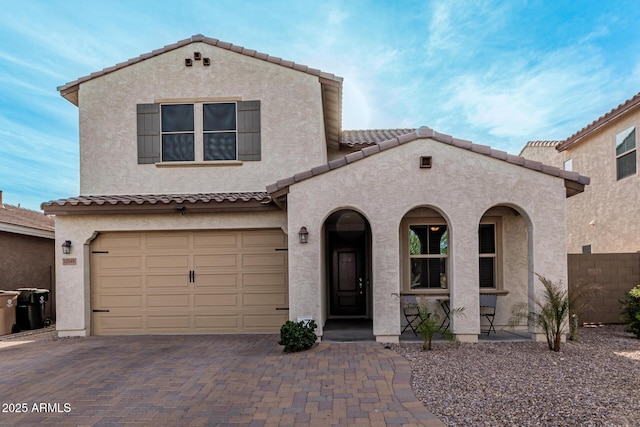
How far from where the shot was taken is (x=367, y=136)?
46.9ft

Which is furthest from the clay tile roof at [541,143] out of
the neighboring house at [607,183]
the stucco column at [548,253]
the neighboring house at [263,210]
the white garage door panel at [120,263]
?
the white garage door panel at [120,263]

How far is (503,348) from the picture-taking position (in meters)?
7.62

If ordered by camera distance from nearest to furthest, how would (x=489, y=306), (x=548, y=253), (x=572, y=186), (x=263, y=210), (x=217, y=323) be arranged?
(x=548, y=253)
(x=572, y=186)
(x=489, y=306)
(x=263, y=210)
(x=217, y=323)

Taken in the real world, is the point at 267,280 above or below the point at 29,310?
above

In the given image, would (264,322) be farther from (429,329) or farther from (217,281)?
(429,329)

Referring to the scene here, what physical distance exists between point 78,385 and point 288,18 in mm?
11451

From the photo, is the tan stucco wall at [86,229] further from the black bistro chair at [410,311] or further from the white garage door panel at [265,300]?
the black bistro chair at [410,311]

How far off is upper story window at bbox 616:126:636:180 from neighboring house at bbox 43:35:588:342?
6284mm

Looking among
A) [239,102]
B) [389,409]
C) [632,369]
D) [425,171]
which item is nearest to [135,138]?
[239,102]

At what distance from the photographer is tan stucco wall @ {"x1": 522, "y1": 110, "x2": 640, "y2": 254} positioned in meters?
12.3

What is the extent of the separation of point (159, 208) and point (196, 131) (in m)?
2.61

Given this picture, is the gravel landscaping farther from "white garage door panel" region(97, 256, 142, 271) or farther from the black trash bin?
the black trash bin

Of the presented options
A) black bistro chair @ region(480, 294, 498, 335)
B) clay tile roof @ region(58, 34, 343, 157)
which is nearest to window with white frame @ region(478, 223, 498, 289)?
black bistro chair @ region(480, 294, 498, 335)

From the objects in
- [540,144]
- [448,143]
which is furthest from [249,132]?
[540,144]
